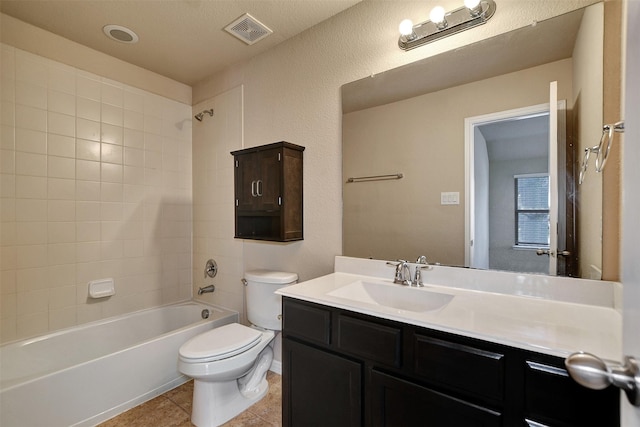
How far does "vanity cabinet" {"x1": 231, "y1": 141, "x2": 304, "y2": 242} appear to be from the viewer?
1.92m

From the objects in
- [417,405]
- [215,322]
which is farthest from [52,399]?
[417,405]

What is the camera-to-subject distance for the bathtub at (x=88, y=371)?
1496 millimetres

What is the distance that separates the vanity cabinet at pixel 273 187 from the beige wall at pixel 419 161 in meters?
0.35

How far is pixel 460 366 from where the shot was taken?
36.7 inches

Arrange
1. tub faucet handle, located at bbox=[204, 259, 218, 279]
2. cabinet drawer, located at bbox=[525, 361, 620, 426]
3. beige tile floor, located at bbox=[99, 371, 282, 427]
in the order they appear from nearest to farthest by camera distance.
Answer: cabinet drawer, located at bbox=[525, 361, 620, 426] < beige tile floor, located at bbox=[99, 371, 282, 427] < tub faucet handle, located at bbox=[204, 259, 218, 279]

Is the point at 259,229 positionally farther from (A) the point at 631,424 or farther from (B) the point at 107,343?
(A) the point at 631,424

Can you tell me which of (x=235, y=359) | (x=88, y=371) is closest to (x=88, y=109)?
(x=88, y=371)

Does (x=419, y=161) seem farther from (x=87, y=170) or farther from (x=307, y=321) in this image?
(x=87, y=170)

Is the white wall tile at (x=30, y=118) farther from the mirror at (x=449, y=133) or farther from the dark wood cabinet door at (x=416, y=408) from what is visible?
the dark wood cabinet door at (x=416, y=408)

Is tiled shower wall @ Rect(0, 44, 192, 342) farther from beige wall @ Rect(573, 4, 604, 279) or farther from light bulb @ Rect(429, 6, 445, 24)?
beige wall @ Rect(573, 4, 604, 279)

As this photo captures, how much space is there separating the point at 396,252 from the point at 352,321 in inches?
22.4

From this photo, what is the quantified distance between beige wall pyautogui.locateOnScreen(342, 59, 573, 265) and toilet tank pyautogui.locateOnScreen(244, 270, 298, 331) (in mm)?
497

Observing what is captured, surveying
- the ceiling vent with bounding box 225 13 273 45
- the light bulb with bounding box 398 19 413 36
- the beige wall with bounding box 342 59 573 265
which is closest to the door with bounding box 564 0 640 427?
the beige wall with bounding box 342 59 573 265

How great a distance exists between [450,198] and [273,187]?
1.09 meters
